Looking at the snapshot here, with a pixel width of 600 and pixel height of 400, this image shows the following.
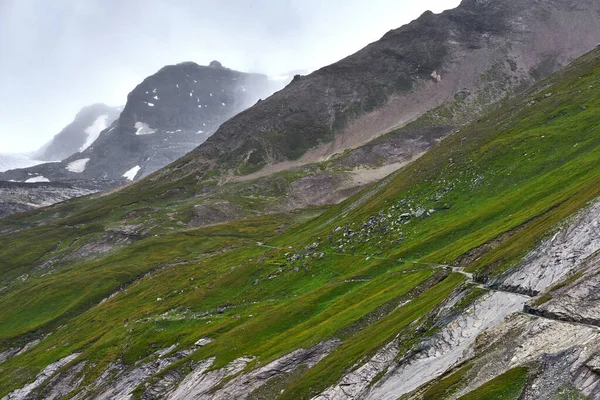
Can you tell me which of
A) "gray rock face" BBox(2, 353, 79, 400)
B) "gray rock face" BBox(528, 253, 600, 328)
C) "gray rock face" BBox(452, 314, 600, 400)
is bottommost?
"gray rock face" BBox(452, 314, 600, 400)

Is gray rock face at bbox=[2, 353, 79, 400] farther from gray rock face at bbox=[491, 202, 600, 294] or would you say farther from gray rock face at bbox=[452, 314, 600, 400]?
gray rock face at bbox=[452, 314, 600, 400]

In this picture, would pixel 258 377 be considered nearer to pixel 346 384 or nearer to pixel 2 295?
pixel 346 384

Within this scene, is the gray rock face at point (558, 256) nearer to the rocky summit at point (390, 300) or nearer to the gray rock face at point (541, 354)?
the rocky summit at point (390, 300)

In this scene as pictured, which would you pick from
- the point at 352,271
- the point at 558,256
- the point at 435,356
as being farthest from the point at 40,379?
the point at 558,256

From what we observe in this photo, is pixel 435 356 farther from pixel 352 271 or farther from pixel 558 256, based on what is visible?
pixel 352 271

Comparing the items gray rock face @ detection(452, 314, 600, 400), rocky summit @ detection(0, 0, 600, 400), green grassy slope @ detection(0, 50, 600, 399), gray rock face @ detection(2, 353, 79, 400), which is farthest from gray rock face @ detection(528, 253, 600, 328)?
gray rock face @ detection(2, 353, 79, 400)

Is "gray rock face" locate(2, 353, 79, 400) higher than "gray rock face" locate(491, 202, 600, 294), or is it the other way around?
"gray rock face" locate(2, 353, 79, 400)

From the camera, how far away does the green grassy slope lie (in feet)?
184

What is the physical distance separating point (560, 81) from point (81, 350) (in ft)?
514

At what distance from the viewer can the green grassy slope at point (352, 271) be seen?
5603 cm

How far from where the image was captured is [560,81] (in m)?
156

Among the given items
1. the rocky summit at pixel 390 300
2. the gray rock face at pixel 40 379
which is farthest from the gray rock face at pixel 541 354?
the gray rock face at pixel 40 379

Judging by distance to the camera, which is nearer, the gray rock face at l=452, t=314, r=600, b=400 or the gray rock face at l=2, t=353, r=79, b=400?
the gray rock face at l=452, t=314, r=600, b=400

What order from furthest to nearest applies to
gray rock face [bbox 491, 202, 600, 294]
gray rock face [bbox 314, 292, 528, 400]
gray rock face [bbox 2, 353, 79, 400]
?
gray rock face [bbox 2, 353, 79, 400], gray rock face [bbox 491, 202, 600, 294], gray rock face [bbox 314, 292, 528, 400]
